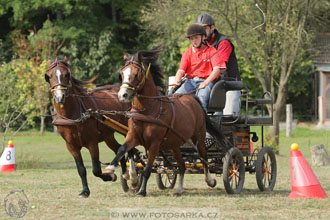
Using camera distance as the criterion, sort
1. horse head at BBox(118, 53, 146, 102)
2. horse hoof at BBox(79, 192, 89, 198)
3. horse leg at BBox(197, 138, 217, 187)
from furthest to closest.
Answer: horse leg at BBox(197, 138, 217, 187), horse hoof at BBox(79, 192, 89, 198), horse head at BBox(118, 53, 146, 102)

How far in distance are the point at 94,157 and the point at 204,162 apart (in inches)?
65.7

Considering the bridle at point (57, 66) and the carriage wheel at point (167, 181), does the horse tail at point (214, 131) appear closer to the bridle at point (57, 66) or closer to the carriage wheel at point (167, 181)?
the carriage wheel at point (167, 181)

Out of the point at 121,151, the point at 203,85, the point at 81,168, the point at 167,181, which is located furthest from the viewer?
the point at 167,181

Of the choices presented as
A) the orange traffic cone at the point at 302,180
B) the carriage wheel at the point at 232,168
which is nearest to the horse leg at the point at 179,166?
the carriage wheel at the point at 232,168

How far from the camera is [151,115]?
30.5ft

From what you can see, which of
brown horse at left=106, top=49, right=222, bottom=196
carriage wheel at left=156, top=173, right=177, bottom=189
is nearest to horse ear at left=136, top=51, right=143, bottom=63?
brown horse at left=106, top=49, right=222, bottom=196

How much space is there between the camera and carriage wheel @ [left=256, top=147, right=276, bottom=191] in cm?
1088

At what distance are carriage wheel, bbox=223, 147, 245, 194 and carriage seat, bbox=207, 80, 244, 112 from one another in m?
0.70

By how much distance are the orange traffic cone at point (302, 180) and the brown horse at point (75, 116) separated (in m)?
2.55

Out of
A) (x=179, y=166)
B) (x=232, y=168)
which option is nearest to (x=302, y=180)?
(x=232, y=168)

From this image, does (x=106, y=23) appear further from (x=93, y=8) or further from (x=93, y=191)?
(x=93, y=191)

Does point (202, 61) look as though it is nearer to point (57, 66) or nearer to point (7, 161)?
point (57, 66)

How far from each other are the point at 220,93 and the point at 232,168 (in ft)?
3.90

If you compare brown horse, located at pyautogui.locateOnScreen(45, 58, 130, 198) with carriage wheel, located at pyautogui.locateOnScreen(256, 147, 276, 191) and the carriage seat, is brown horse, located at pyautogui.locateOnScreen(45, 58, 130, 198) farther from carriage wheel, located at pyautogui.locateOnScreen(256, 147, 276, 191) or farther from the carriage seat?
carriage wheel, located at pyautogui.locateOnScreen(256, 147, 276, 191)
